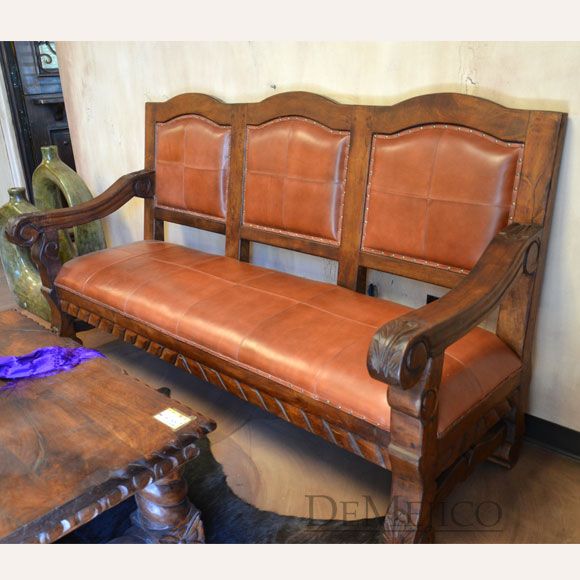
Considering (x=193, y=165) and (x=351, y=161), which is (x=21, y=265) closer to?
(x=193, y=165)

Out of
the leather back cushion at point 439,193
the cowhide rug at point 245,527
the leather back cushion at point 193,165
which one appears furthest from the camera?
the leather back cushion at point 193,165

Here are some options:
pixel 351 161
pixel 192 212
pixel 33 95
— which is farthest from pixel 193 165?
pixel 33 95

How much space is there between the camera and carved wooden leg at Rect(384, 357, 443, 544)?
121 cm

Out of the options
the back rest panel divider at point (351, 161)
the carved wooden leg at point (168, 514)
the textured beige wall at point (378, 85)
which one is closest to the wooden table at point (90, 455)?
the carved wooden leg at point (168, 514)

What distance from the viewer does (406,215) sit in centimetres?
179

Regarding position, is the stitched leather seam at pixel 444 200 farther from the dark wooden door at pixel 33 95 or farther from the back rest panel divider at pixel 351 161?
the dark wooden door at pixel 33 95

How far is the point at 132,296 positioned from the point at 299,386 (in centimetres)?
84

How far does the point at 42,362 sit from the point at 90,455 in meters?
0.50

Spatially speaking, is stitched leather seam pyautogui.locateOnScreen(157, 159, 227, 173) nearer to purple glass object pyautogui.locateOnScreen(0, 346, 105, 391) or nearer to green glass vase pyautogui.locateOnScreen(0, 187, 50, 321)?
green glass vase pyautogui.locateOnScreen(0, 187, 50, 321)

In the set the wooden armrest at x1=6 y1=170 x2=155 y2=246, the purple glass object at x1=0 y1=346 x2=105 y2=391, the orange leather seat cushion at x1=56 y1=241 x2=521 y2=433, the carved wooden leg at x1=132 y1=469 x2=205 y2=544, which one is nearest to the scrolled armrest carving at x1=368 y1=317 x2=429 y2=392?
the orange leather seat cushion at x1=56 y1=241 x2=521 y2=433

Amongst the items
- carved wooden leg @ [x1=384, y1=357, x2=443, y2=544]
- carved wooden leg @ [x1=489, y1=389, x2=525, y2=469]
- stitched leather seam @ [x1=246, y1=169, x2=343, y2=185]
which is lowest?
carved wooden leg @ [x1=489, y1=389, x2=525, y2=469]

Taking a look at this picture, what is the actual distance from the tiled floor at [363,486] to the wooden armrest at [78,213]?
1.08 metres

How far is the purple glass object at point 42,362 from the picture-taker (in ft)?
4.97

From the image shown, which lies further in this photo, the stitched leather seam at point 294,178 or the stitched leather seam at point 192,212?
the stitched leather seam at point 192,212
